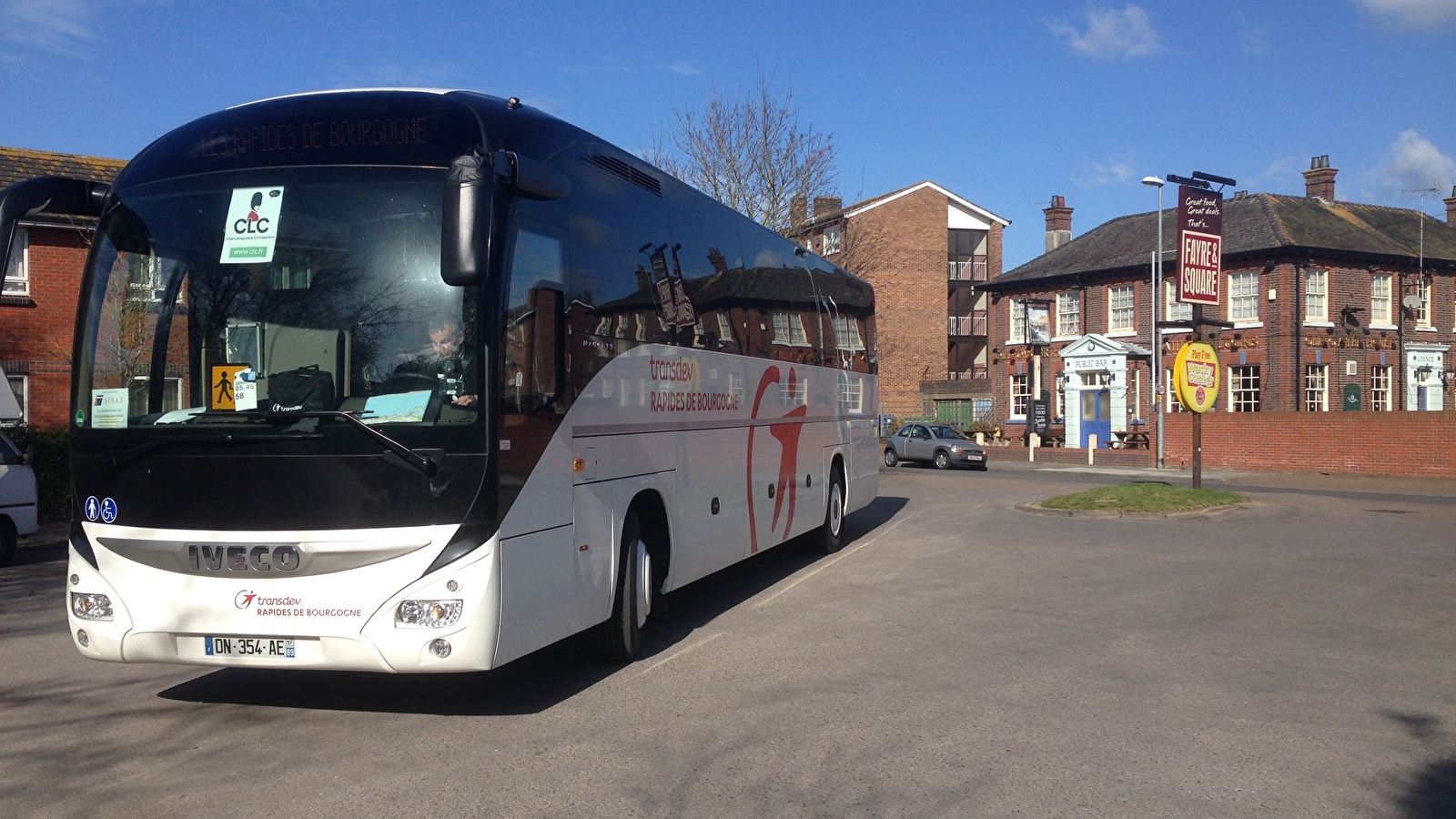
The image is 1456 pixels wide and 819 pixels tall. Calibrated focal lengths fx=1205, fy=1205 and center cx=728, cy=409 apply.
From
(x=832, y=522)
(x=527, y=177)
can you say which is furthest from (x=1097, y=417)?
(x=527, y=177)

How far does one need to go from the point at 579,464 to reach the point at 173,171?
9.03 ft

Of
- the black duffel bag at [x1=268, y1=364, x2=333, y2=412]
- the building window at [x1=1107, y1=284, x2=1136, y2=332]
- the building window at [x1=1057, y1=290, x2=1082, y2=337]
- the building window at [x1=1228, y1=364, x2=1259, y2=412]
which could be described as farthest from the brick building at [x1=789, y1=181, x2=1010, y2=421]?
the black duffel bag at [x1=268, y1=364, x2=333, y2=412]

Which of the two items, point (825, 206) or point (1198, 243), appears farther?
point (825, 206)

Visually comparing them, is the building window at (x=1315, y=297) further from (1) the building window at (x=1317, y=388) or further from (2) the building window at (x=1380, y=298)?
(2) the building window at (x=1380, y=298)

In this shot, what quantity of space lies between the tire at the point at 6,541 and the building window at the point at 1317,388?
37294 mm

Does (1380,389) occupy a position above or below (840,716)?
above

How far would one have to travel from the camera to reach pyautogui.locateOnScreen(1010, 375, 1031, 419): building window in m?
47.5

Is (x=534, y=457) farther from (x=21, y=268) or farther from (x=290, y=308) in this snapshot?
(x=21, y=268)

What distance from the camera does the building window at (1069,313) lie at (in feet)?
150

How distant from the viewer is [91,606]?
6.43 meters

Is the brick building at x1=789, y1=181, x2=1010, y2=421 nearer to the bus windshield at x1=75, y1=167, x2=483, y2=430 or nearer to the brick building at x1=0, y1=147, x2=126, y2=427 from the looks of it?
the brick building at x1=0, y1=147, x2=126, y2=427

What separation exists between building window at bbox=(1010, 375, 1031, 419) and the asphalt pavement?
1413 inches

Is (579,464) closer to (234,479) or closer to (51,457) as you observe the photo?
(234,479)

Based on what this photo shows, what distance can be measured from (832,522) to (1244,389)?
30562mm
